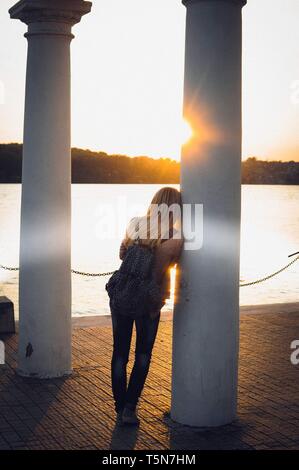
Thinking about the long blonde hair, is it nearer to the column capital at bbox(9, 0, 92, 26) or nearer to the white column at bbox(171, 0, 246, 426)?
the white column at bbox(171, 0, 246, 426)

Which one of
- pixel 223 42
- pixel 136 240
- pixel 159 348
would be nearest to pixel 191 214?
pixel 136 240

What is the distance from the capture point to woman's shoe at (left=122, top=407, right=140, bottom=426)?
6.61m

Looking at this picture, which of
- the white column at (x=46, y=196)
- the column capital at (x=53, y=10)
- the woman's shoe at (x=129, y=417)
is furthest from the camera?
the white column at (x=46, y=196)

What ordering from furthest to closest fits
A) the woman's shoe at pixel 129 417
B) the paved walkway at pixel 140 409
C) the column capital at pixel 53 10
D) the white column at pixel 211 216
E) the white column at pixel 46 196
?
the white column at pixel 46 196 → the column capital at pixel 53 10 → the woman's shoe at pixel 129 417 → the white column at pixel 211 216 → the paved walkway at pixel 140 409

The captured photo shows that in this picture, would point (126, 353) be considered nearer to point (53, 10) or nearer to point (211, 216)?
point (211, 216)

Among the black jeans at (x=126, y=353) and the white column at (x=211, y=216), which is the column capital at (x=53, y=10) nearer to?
the white column at (x=211, y=216)

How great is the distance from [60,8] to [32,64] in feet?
2.02

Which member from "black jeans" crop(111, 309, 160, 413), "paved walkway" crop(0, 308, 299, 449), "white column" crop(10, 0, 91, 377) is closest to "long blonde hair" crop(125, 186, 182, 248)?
"black jeans" crop(111, 309, 160, 413)

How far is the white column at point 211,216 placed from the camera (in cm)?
644

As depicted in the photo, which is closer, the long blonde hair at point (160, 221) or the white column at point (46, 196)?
the long blonde hair at point (160, 221)

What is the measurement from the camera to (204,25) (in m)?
6.42

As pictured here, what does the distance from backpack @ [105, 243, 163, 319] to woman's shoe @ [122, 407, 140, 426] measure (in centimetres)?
78

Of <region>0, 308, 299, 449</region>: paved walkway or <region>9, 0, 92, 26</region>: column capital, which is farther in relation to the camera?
<region>9, 0, 92, 26</region>: column capital

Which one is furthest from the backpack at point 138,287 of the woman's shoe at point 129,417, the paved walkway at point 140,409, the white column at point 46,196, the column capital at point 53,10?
the column capital at point 53,10
